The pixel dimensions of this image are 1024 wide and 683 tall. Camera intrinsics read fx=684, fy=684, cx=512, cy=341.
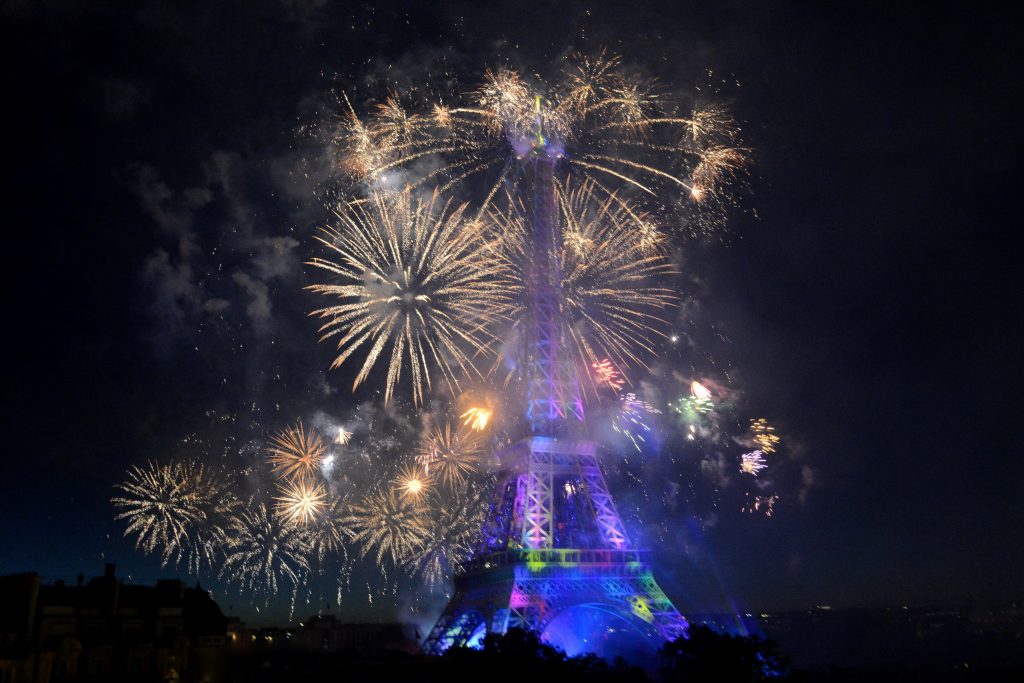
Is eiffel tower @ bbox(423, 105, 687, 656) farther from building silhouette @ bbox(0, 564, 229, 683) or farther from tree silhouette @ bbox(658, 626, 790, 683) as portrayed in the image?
building silhouette @ bbox(0, 564, 229, 683)

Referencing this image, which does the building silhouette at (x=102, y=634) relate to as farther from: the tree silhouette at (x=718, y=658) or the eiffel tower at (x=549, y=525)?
the tree silhouette at (x=718, y=658)

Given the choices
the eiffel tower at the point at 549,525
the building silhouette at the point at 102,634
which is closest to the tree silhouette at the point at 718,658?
the eiffel tower at the point at 549,525

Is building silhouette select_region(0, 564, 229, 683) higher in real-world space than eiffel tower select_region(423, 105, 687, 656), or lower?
lower

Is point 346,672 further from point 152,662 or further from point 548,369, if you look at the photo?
point 548,369

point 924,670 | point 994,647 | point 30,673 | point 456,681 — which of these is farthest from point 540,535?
point 994,647

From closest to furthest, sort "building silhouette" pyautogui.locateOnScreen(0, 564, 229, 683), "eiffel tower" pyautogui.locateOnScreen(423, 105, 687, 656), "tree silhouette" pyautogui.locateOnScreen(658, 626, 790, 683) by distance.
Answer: "tree silhouette" pyautogui.locateOnScreen(658, 626, 790, 683) → "building silhouette" pyautogui.locateOnScreen(0, 564, 229, 683) → "eiffel tower" pyautogui.locateOnScreen(423, 105, 687, 656)

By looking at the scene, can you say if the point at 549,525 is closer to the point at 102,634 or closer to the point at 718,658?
the point at 718,658

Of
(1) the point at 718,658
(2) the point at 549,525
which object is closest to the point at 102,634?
(2) the point at 549,525

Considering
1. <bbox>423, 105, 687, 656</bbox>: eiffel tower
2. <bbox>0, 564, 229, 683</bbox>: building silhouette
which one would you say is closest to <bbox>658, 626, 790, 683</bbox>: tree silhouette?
<bbox>423, 105, 687, 656</bbox>: eiffel tower
